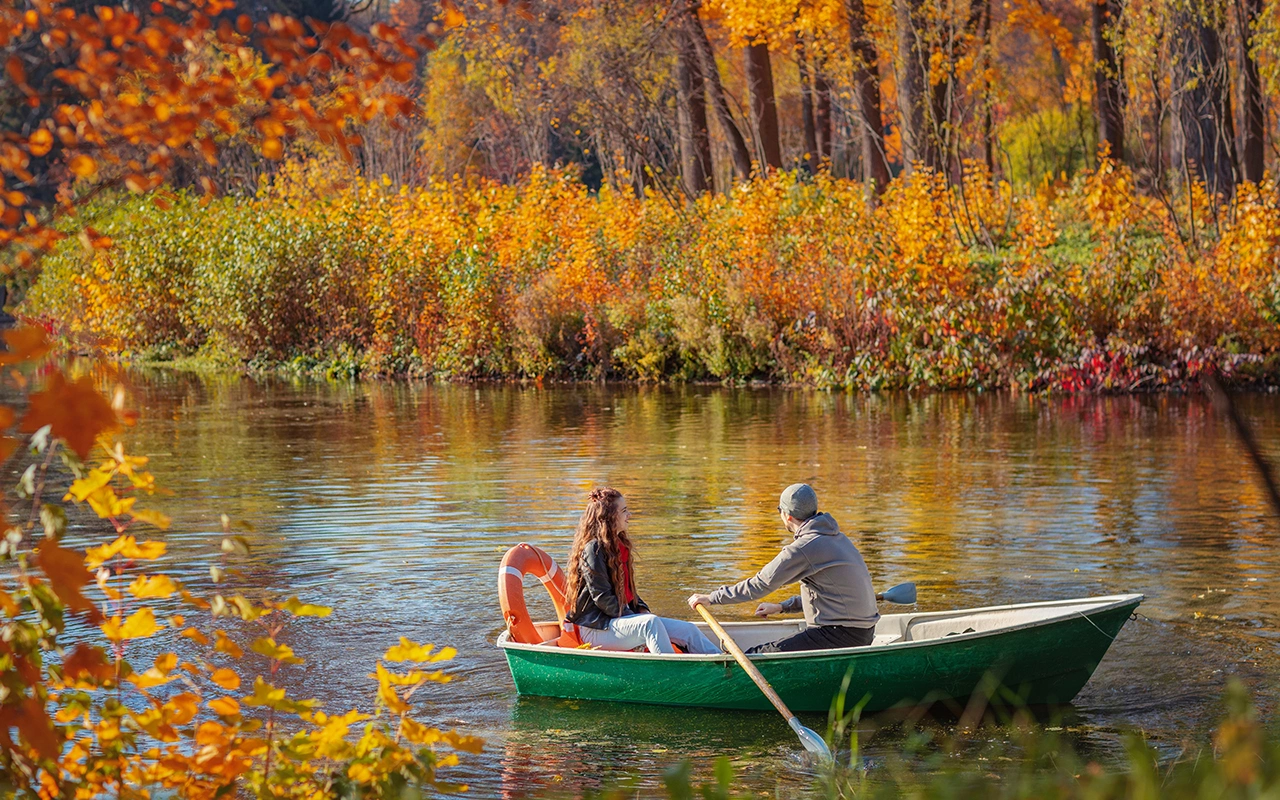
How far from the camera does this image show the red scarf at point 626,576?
28.7ft

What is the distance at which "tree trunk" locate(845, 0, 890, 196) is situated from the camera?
94.3 feet

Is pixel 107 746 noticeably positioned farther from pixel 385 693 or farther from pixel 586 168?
pixel 586 168

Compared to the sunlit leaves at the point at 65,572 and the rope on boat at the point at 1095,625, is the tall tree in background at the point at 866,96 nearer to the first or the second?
the rope on boat at the point at 1095,625

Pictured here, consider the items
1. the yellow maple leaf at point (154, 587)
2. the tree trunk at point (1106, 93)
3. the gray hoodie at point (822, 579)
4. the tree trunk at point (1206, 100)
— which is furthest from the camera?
the tree trunk at point (1106, 93)

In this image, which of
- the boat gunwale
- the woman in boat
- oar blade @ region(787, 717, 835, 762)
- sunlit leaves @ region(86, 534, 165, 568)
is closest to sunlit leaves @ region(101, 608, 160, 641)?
sunlit leaves @ region(86, 534, 165, 568)

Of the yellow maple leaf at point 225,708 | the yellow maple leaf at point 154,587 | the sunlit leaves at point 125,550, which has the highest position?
the sunlit leaves at point 125,550

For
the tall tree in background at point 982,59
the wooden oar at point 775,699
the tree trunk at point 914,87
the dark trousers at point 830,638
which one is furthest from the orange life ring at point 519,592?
the tall tree in background at point 982,59

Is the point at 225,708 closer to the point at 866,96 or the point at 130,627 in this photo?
the point at 130,627

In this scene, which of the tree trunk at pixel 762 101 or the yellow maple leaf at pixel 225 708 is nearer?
the yellow maple leaf at pixel 225 708

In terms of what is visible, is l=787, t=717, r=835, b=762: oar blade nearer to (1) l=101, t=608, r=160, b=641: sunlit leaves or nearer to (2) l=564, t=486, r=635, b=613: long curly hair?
(2) l=564, t=486, r=635, b=613: long curly hair

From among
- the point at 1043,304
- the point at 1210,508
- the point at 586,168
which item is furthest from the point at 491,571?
the point at 586,168

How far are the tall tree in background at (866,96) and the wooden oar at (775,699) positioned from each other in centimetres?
2106

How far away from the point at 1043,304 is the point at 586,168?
116 ft

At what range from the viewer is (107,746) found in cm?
450
